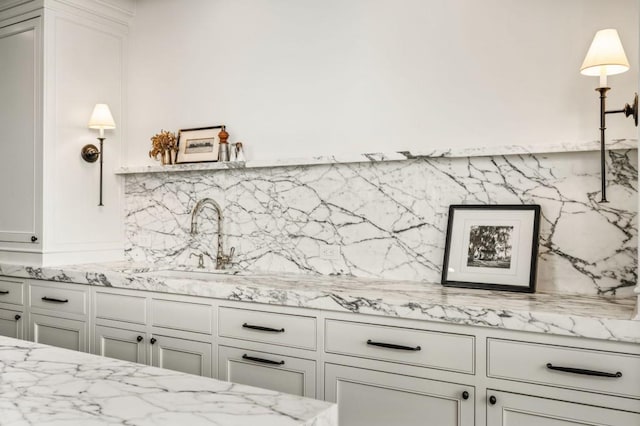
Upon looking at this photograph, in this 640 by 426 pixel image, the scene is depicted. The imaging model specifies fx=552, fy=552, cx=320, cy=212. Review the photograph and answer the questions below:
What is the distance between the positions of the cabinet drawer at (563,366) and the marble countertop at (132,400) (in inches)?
43.3

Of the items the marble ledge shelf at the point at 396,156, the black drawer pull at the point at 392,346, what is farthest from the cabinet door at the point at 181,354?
the marble ledge shelf at the point at 396,156

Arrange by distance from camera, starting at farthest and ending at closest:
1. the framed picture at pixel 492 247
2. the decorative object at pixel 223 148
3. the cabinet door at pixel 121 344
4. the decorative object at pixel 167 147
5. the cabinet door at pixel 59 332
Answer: the decorative object at pixel 167 147 → the decorative object at pixel 223 148 → the cabinet door at pixel 59 332 → the cabinet door at pixel 121 344 → the framed picture at pixel 492 247

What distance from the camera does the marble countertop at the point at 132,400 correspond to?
90 cm

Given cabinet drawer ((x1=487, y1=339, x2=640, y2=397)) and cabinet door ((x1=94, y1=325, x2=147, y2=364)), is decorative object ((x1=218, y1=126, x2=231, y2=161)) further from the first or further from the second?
cabinet drawer ((x1=487, y1=339, x2=640, y2=397))

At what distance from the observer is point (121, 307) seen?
2900mm

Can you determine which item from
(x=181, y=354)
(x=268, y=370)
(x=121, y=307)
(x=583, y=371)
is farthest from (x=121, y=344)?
(x=583, y=371)

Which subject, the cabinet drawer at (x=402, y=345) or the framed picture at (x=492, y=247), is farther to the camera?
the framed picture at (x=492, y=247)

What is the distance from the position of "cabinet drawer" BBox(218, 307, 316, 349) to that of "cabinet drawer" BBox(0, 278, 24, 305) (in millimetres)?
1578

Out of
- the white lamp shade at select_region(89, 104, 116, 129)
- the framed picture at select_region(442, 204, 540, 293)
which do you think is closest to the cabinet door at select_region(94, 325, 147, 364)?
the white lamp shade at select_region(89, 104, 116, 129)

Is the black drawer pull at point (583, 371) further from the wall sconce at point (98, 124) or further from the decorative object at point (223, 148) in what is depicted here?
the wall sconce at point (98, 124)

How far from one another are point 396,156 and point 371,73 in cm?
48

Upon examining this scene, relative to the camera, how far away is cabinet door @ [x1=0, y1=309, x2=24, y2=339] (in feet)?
10.8

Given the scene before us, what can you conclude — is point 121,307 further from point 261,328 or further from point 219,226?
point 261,328

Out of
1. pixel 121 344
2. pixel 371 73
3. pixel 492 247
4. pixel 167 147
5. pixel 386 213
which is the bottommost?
pixel 121 344
